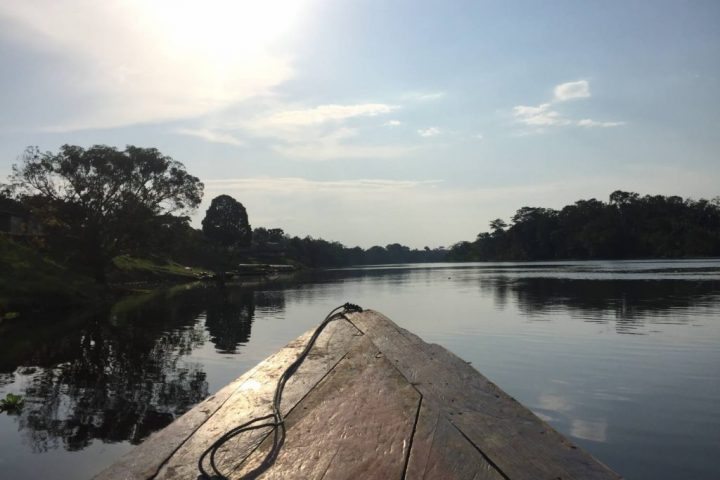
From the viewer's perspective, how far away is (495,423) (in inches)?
155

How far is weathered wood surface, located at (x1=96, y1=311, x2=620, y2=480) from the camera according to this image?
3182 millimetres

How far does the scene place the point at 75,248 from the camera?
49938mm

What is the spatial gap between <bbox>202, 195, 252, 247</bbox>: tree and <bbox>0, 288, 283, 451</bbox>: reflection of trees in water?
87.4 metres

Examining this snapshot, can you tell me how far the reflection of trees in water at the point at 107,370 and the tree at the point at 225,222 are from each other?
87422 mm

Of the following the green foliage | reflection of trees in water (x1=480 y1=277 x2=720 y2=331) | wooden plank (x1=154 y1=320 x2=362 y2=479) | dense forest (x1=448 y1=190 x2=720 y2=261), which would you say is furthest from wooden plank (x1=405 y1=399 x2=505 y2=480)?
dense forest (x1=448 y1=190 x2=720 y2=261)

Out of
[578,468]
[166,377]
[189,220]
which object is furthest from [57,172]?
[578,468]

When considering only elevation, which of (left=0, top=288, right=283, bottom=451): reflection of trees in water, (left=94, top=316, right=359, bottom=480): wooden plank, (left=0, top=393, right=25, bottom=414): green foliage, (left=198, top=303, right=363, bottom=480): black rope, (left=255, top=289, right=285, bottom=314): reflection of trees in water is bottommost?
(left=255, top=289, right=285, bottom=314): reflection of trees in water

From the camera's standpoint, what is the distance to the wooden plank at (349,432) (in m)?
3.24

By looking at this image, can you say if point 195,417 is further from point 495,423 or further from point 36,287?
point 36,287

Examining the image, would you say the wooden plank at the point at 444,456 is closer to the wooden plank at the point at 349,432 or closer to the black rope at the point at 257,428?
the wooden plank at the point at 349,432

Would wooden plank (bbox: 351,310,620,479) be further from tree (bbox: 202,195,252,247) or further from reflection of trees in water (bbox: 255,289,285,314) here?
tree (bbox: 202,195,252,247)

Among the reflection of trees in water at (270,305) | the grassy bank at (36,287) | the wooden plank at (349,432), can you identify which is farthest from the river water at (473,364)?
the wooden plank at (349,432)

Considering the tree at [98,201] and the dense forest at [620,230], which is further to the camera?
the dense forest at [620,230]

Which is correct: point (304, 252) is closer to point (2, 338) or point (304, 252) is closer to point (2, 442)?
point (2, 338)
